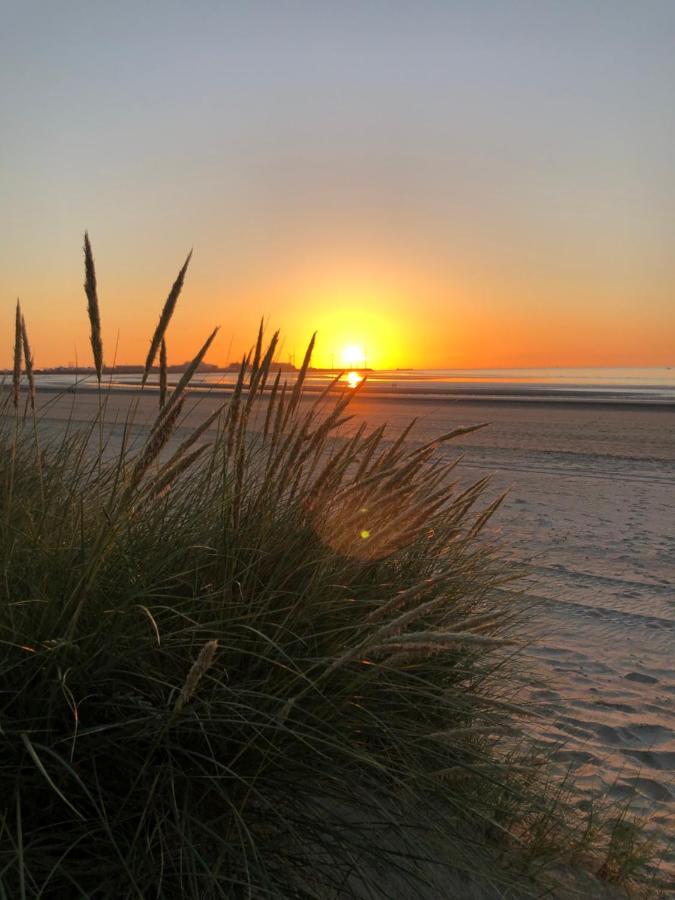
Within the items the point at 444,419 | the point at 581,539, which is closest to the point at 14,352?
the point at 581,539

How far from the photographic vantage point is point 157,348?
2217 millimetres

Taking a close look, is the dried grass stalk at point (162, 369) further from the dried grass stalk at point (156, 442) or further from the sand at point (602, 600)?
the sand at point (602, 600)

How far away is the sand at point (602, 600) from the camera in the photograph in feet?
10.7

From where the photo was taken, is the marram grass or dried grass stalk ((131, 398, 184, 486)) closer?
the marram grass

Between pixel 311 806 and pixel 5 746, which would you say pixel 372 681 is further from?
pixel 5 746

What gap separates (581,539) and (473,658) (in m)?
5.44

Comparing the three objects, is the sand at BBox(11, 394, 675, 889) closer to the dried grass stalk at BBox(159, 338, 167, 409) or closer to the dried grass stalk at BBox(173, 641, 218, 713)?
the dried grass stalk at BBox(159, 338, 167, 409)

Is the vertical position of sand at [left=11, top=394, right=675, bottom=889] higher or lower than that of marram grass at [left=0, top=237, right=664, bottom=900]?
lower

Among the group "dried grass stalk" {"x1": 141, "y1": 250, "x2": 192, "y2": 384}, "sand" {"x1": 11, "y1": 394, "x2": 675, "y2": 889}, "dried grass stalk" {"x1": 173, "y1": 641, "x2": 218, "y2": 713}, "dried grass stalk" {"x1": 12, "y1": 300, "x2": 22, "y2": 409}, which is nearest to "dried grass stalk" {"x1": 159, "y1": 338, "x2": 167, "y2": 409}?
"dried grass stalk" {"x1": 141, "y1": 250, "x2": 192, "y2": 384}

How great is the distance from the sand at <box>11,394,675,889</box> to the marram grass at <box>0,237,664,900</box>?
0.97m

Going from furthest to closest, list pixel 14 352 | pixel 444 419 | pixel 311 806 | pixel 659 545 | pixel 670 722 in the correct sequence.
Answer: pixel 444 419, pixel 659 545, pixel 670 722, pixel 14 352, pixel 311 806

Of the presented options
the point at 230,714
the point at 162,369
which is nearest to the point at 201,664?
the point at 230,714

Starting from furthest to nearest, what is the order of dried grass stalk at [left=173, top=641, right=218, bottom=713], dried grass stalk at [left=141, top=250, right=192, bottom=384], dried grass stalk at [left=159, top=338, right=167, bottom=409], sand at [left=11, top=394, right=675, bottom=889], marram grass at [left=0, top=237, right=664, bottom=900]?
sand at [left=11, top=394, right=675, bottom=889], dried grass stalk at [left=159, top=338, right=167, bottom=409], dried grass stalk at [left=141, top=250, right=192, bottom=384], marram grass at [left=0, top=237, right=664, bottom=900], dried grass stalk at [left=173, top=641, right=218, bottom=713]

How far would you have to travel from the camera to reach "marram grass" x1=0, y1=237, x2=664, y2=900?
5.45ft
